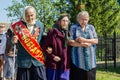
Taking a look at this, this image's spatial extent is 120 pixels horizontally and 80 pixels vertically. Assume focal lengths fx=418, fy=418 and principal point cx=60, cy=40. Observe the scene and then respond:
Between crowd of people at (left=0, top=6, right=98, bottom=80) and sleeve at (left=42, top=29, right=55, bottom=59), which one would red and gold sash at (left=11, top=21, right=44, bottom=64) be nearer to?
crowd of people at (left=0, top=6, right=98, bottom=80)

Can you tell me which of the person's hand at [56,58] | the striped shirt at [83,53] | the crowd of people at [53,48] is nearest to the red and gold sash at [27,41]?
the crowd of people at [53,48]

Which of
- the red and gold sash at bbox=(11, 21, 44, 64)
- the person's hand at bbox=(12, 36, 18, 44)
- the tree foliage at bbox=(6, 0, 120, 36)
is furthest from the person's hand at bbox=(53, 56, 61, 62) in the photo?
the tree foliage at bbox=(6, 0, 120, 36)

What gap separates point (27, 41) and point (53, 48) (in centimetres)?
49

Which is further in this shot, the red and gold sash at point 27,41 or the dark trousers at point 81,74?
the dark trousers at point 81,74

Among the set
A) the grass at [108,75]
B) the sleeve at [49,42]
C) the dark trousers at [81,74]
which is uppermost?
the sleeve at [49,42]

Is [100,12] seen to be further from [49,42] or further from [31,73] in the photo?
[31,73]

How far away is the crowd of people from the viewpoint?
6719mm

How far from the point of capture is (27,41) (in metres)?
6.79

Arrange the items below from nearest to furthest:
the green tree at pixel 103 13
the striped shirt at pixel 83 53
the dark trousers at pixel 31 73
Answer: the dark trousers at pixel 31 73, the striped shirt at pixel 83 53, the green tree at pixel 103 13

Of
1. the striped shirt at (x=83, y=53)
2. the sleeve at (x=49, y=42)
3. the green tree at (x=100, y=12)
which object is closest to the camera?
the sleeve at (x=49, y=42)

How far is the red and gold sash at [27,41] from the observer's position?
6.75 meters

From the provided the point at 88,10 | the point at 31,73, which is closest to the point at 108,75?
the point at 88,10

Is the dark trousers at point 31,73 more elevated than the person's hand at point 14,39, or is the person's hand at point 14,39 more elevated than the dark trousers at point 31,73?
the person's hand at point 14,39

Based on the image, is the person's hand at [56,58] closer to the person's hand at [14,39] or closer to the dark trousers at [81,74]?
the dark trousers at [81,74]
